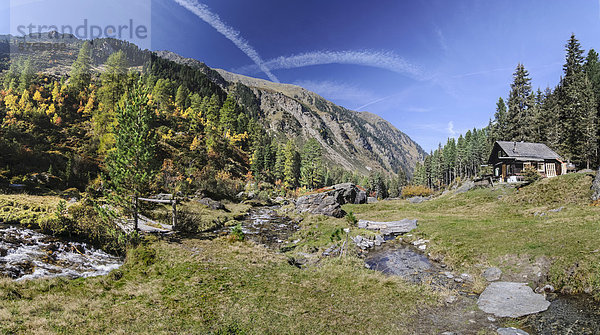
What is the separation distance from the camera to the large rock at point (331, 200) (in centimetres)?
4297

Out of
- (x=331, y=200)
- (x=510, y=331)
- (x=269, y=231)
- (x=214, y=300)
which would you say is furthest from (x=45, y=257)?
(x=331, y=200)

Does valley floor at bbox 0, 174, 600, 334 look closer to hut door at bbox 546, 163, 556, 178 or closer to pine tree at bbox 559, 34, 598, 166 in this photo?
hut door at bbox 546, 163, 556, 178

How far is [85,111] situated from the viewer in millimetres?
74500

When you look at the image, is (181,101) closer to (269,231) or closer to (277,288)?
(269,231)

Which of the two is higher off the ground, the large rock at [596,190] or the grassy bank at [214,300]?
the large rock at [596,190]

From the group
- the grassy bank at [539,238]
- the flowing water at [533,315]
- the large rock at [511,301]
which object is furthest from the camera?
the grassy bank at [539,238]

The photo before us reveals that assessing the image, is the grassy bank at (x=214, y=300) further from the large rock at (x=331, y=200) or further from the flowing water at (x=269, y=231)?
the large rock at (x=331, y=200)

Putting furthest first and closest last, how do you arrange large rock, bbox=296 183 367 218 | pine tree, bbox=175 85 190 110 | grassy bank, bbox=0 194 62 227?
pine tree, bbox=175 85 190 110 → large rock, bbox=296 183 367 218 → grassy bank, bbox=0 194 62 227

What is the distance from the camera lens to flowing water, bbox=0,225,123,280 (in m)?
14.0

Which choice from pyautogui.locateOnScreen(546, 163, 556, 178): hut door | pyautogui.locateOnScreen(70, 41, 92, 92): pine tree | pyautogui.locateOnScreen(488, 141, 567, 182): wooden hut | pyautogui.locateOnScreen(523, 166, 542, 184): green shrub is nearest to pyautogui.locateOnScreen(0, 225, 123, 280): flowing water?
pyautogui.locateOnScreen(523, 166, 542, 184): green shrub

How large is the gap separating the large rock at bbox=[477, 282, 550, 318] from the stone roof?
47.5 meters

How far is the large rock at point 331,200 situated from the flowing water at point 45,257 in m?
30.9

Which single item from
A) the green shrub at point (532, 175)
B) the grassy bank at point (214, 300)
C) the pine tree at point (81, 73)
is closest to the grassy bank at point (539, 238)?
the green shrub at point (532, 175)

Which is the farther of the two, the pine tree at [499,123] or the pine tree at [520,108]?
the pine tree at [499,123]
